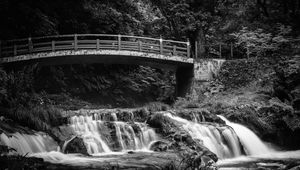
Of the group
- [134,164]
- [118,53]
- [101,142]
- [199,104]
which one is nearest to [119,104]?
[118,53]

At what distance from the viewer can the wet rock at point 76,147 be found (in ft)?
36.1

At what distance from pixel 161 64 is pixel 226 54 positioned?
799cm

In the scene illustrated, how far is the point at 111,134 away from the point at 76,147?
196cm

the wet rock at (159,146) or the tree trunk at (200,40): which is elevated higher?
the tree trunk at (200,40)

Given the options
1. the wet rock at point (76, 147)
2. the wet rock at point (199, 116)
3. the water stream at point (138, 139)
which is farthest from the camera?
the wet rock at point (199, 116)

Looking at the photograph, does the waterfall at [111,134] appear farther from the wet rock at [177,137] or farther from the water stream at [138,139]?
the wet rock at [177,137]

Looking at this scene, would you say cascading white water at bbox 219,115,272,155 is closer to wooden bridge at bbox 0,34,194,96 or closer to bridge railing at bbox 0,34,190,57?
wooden bridge at bbox 0,34,194,96

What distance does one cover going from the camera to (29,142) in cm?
1090

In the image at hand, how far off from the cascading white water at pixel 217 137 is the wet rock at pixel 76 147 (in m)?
4.09

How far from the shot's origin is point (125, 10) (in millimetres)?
27656

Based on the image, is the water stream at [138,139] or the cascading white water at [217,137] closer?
the water stream at [138,139]

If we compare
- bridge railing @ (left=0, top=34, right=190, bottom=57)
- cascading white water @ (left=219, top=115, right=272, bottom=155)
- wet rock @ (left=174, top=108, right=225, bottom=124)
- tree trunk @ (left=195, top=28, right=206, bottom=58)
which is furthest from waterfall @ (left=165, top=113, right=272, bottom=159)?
tree trunk @ (left=195, top=28, right=206, bottom=58)

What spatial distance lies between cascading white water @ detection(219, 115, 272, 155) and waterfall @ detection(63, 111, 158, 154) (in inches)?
147

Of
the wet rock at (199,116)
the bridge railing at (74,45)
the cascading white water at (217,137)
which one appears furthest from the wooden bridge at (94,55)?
the cascading white water at (217,137)
